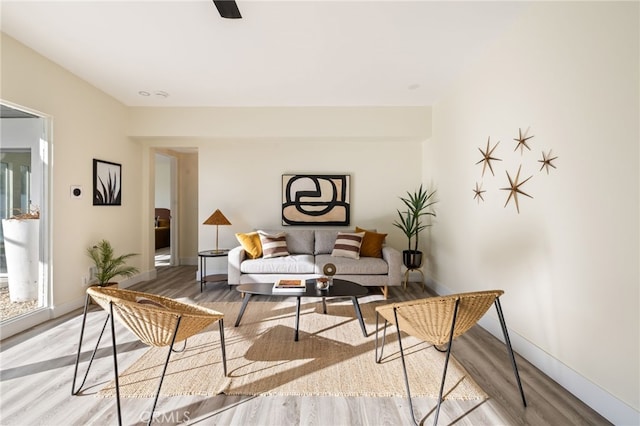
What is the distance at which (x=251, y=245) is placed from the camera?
432cm

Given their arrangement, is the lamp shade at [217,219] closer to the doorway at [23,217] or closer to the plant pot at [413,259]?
the doorway at [23,217]

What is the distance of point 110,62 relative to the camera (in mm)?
3205

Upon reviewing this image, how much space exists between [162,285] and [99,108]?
2607 millimetres

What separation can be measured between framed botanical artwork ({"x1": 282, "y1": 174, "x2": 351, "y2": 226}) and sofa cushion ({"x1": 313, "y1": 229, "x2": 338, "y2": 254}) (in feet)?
1.10

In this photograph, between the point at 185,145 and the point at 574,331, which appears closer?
the point at 574,331

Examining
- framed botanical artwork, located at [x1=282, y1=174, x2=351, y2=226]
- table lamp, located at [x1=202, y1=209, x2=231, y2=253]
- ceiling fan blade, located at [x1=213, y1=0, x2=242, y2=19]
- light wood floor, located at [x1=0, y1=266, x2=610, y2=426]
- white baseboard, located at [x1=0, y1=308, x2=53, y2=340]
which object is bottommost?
light wood floor, located at [x1=0, y1=266, x2=610, y2=426]

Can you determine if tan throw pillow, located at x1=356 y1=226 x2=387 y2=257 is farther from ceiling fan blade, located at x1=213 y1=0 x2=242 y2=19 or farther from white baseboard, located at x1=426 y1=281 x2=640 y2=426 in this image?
ceiling fan blade, located at x1=213 y1=0 x2=242 y2=19

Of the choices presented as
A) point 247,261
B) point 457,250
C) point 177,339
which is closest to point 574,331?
point 457,250

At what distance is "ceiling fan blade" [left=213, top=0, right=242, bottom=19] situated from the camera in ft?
7.15

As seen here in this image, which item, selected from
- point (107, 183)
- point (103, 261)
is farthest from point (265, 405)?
point (107, 183)

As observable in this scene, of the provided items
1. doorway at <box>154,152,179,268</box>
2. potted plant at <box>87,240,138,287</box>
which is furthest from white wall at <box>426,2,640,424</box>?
doorway at <box>154,152,179,268</box>

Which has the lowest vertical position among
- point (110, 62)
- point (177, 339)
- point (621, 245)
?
point (177, 339)

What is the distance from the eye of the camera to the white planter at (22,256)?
2.99 meters

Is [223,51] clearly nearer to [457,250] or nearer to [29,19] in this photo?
[29,19]
